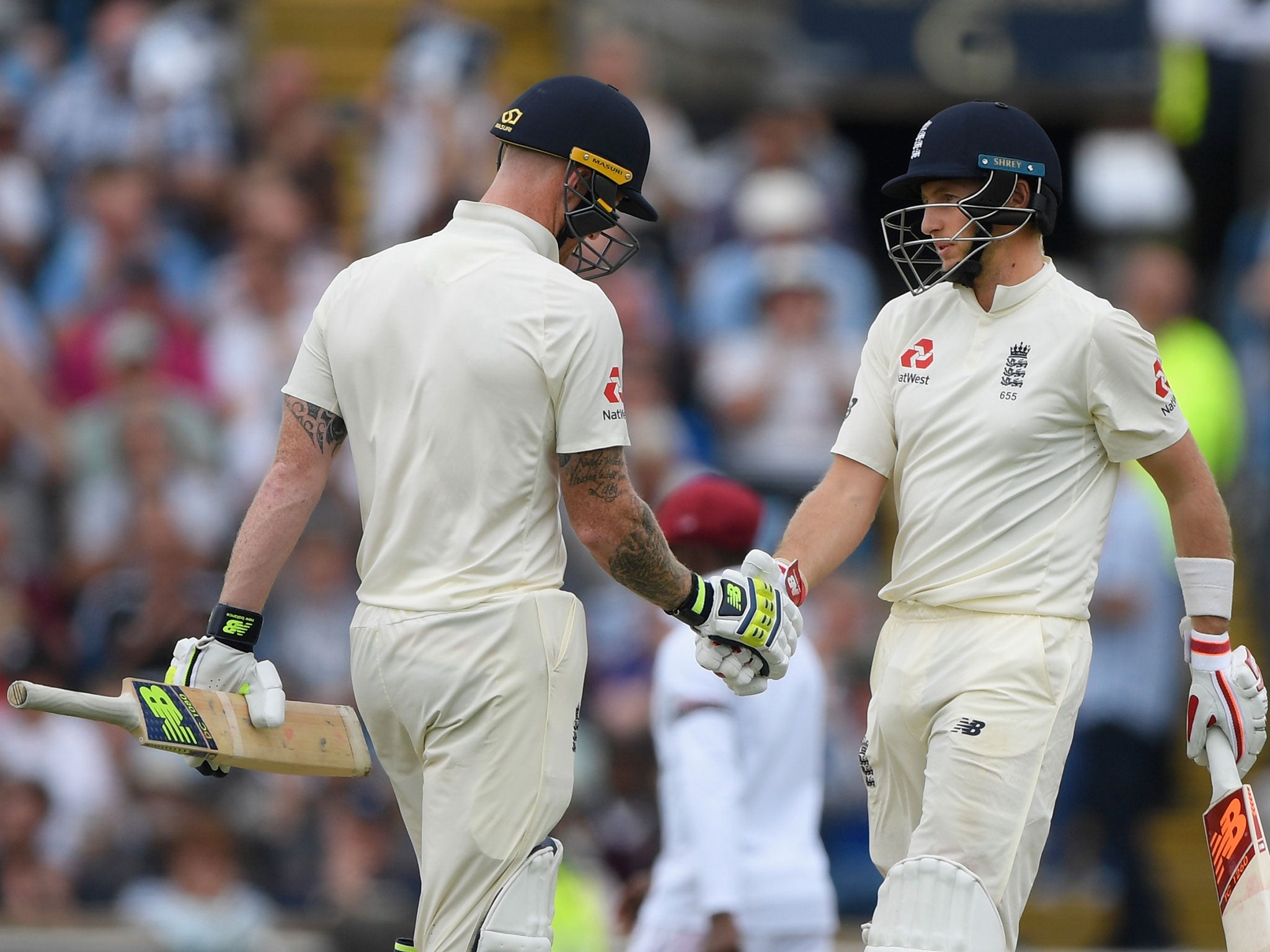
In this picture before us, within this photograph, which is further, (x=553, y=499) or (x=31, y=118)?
(x=31, y=118)

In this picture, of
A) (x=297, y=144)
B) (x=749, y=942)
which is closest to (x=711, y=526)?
(x=749, y=942)

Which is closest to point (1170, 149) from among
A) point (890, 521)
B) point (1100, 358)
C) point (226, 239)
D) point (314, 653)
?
point (890, 521)

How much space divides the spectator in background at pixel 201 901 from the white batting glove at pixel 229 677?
12.3 ft

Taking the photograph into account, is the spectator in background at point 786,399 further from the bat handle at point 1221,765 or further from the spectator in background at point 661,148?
the bat handle at point 1221,765

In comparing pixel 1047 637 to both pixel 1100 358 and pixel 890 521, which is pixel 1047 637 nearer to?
pixel 1100 358

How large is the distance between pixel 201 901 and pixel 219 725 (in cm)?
410

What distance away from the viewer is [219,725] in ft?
17.6

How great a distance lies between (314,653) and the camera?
33.0ft

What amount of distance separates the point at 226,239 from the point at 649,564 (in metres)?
6.96

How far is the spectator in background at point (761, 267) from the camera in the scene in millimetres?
11273

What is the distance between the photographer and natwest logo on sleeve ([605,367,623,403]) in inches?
209

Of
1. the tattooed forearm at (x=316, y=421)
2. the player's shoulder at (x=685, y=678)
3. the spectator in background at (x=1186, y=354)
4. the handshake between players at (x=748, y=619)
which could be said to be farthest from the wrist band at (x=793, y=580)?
the spectator in background at (x=1186, y=354)

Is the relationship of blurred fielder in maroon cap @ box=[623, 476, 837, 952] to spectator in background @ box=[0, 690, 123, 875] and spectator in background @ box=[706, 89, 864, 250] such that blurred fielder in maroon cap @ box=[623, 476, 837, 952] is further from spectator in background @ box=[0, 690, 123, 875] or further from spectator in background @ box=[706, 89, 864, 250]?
spectator in background @ box=[706, 89, 864, 250]

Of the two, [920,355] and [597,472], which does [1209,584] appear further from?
[597,472]
